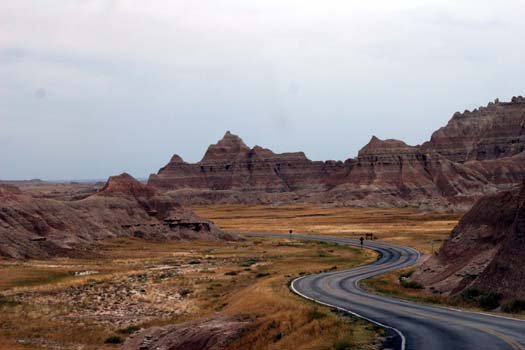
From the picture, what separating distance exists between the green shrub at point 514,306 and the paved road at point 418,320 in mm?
2562

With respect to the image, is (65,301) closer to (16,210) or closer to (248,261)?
(248,261)

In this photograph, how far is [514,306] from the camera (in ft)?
111

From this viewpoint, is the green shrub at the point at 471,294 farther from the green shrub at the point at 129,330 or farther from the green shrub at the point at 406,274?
the green shrub at the point at 129,330

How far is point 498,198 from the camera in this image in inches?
2029

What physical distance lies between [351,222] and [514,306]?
11415 cm

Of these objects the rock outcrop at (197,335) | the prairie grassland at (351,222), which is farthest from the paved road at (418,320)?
the prairie grassland at (351,222)

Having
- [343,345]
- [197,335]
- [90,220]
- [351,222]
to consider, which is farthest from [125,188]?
Answer: [343,345]

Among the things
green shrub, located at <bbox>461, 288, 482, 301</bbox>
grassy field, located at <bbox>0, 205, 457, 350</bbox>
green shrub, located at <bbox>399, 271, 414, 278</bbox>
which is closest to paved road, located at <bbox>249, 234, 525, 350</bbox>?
grassy field, located at <bbox>0, 205, 457, 350</bbox>

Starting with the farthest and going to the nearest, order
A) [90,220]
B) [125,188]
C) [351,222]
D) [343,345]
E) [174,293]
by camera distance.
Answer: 1. [351,222]
2. [125,188]
3. [90,220]
4. [174,293]
5. [343,345]

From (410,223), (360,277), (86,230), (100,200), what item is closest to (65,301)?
(360,277)

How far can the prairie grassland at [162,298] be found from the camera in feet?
95.0

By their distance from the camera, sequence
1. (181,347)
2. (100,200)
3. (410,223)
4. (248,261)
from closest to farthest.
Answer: (181,347) → (248,261) → (100,200) → (410,223)

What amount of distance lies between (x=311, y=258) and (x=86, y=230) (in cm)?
3065

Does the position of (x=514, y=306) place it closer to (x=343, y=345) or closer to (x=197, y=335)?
(x=343, y=345)
